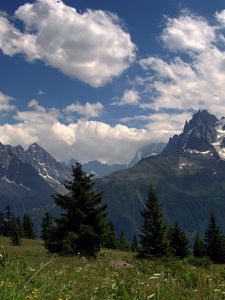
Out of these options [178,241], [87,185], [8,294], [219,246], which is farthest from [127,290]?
[219,246]

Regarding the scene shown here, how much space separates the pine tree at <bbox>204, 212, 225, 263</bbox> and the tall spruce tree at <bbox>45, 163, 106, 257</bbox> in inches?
1705

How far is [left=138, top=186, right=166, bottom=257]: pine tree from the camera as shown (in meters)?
54.9

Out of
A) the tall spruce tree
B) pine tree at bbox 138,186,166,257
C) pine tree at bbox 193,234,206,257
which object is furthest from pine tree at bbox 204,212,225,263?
the tall spruce tree

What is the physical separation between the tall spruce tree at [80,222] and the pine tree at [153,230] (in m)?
15.9

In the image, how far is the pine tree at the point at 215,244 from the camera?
258 feet

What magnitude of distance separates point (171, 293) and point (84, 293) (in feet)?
5.02

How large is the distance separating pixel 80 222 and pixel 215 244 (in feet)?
150

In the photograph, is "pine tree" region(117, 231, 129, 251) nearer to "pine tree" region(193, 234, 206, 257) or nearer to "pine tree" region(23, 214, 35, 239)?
"pine tree" region(23, 214, 35, 239)

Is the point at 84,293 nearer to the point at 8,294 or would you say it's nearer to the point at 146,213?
the point at 8,294

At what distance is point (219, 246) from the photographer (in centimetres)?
7869

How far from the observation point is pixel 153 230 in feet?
182

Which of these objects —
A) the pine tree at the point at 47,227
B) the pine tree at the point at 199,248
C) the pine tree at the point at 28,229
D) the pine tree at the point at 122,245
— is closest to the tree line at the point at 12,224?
the pine tree at the point at 28,229

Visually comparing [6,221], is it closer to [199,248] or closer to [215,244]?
[199,248]

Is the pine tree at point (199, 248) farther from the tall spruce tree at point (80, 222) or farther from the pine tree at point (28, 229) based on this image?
the tall spruce tree at point (80, 222)
